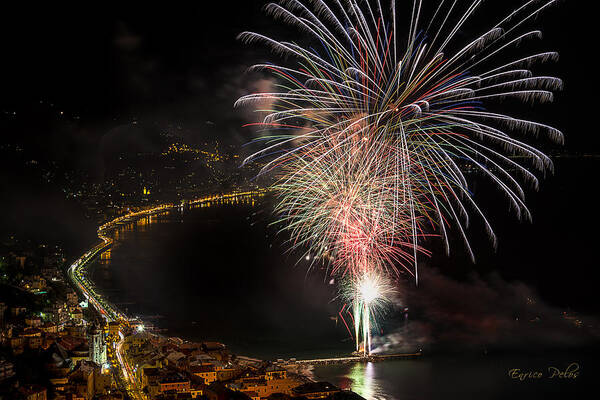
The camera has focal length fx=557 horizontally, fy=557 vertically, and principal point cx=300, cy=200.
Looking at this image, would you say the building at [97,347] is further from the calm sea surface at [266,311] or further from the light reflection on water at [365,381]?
the light reflection on water at [365,381]

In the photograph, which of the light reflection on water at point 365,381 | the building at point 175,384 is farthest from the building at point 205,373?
the light reflection on water at point 365,381

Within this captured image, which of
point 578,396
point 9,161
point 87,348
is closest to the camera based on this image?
point 578,396

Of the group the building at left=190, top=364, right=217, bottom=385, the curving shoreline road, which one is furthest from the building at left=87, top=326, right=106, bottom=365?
the building at left=190, top=364, right=217, bottom=385

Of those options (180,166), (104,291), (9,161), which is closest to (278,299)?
(104,291)

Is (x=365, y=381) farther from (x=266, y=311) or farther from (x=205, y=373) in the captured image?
(x=266, y=311)

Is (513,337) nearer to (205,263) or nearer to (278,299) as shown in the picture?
(278,299)
